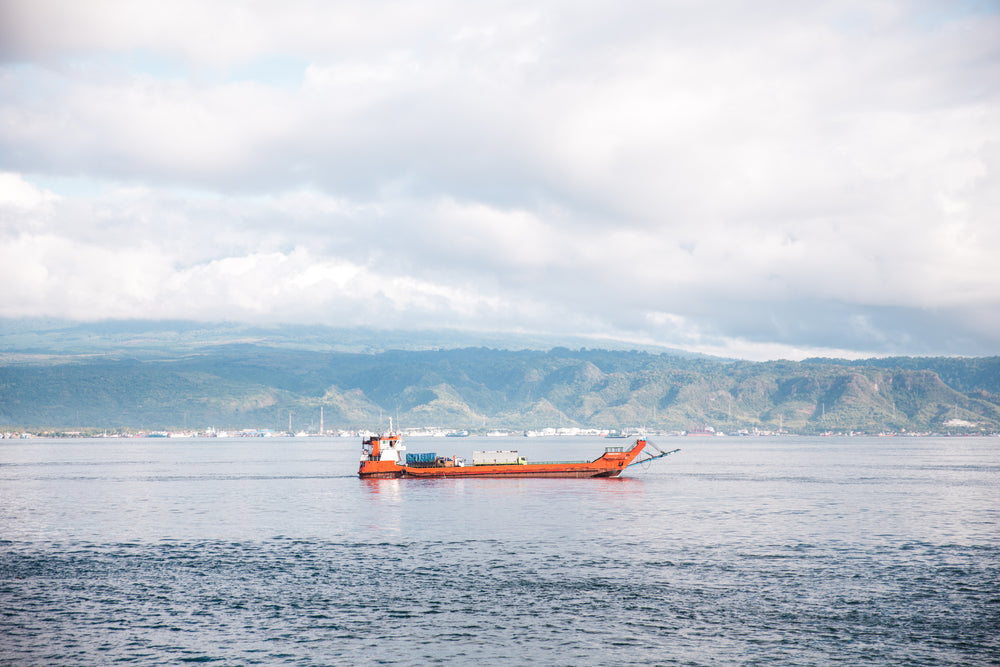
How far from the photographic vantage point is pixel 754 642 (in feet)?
166

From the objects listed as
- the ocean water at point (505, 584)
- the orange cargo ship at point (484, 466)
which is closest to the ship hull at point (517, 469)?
the orange cargo ship at point (484, 466)

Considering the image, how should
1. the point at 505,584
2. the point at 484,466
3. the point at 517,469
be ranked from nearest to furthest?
1. the point at 505,584
2. the point at 517,469
3. the point at 484,466

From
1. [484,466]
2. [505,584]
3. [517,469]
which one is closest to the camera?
[505,584]

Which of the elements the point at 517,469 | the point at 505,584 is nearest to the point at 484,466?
the point at 517,469

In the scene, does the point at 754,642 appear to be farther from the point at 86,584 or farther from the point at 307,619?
the point at 86,584

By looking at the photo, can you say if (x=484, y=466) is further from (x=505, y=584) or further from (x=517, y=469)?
(x=505, y=584)

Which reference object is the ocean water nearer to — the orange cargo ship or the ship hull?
the ship hull

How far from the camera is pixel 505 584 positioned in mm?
67438

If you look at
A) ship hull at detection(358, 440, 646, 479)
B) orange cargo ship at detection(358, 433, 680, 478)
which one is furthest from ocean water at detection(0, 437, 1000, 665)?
orange cargo ship at detection(358, 433, 680, 478)

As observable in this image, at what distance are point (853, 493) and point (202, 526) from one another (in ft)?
366

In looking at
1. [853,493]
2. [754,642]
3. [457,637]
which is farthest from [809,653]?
[853,493]

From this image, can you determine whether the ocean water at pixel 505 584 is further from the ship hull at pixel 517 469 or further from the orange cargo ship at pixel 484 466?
the orange cargo ship at pixel 484 466

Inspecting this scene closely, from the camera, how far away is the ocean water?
164ft

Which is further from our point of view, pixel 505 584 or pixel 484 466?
pixel 484 466
